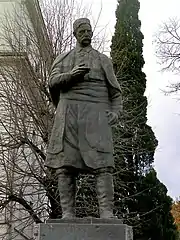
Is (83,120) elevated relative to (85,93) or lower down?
lower down

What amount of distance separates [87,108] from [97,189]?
2.77ft

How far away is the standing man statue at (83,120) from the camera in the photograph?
15.3 ft

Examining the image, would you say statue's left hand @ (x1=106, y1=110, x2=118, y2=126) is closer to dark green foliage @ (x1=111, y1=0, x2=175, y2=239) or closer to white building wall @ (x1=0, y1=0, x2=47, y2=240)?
white building wall @ (x1=0, y1=0, x2=47, y2=240)

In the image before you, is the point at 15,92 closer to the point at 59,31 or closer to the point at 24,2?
the point at 59,31

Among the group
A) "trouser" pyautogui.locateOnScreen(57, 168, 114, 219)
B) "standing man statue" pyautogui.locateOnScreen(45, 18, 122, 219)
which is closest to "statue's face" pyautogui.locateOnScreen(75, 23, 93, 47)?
"standing man statue" pyautogui.locateOnScreen(45, 18, 122, 219)

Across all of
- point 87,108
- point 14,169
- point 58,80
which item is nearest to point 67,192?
point 87,108

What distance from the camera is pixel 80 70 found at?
185 inches

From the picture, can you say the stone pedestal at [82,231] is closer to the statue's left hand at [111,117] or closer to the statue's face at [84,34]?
the statue's left hand at [111,117]

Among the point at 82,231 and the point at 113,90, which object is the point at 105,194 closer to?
the point at 82,231

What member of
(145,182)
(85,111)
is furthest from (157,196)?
(85,111)

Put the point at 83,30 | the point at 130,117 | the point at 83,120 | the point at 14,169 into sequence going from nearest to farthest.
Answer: the point at 83,120 → the point at 83,30 → the point at 14,169 → the point at 130,117

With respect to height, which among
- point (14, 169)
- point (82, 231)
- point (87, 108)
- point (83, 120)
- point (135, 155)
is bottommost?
point (82, 231)

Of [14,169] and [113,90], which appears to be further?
[14,169]

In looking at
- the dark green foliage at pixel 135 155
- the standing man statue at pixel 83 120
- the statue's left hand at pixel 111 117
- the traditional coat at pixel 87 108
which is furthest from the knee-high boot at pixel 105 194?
the dark green foliage at pixel 135 155
